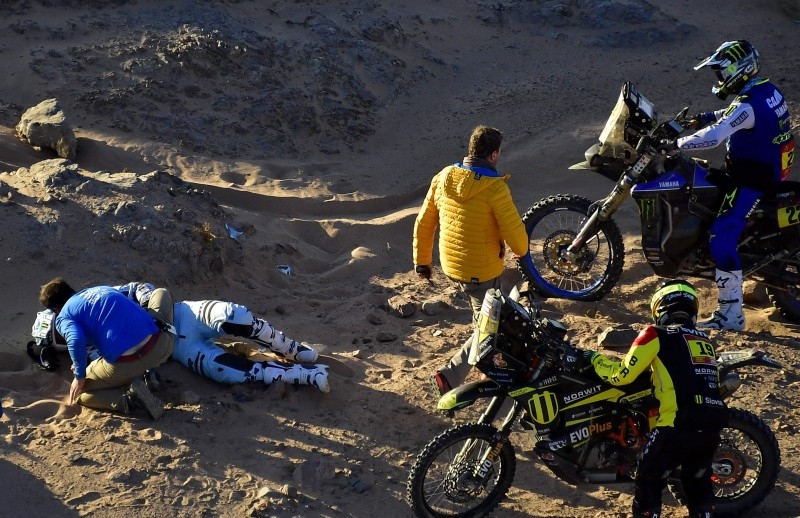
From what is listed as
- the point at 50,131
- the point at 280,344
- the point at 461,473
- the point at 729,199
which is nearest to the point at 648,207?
the point at 729,199

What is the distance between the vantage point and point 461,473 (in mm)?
5078

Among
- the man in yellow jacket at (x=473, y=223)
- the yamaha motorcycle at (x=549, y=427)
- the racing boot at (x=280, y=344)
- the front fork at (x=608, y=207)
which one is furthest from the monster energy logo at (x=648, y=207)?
the racing boot at (x=280, y=344)

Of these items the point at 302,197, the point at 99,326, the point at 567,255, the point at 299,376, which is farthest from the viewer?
the point at 302,197

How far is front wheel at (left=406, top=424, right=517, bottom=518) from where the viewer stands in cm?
496

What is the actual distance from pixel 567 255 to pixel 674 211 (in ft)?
3.01

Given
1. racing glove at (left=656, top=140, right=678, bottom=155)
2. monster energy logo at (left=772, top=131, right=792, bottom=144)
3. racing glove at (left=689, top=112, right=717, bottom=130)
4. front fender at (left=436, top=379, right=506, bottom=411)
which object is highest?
monster energy logo at (left=772, top=131, right=792, bottom=144)

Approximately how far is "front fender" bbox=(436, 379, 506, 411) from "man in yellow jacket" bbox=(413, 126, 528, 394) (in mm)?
706

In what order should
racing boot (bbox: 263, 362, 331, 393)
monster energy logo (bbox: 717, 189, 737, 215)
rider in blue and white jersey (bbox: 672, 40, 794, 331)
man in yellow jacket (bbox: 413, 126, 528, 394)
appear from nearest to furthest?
man in yellow jacket (bbox: 413, 126, 528, 394) < racing boot (bbox: 263, 362, 331, 393) < rider in blue and white jersey (bbox: 672, 40, 794, 331) < monster energy logo (bbox: 717, 189, 737, 215)

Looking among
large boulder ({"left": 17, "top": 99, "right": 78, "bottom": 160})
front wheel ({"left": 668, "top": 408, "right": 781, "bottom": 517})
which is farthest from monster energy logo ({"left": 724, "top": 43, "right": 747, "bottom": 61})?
large boulder ({"left": 17, "top": 99, "right": 78, "bottom": 160})

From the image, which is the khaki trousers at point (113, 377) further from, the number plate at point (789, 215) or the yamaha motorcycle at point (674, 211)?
the number plate at point (789, 215)

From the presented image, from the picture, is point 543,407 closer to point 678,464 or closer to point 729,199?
point 678,464

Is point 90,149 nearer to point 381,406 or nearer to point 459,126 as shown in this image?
point 459,126

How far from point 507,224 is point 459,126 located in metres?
6.13

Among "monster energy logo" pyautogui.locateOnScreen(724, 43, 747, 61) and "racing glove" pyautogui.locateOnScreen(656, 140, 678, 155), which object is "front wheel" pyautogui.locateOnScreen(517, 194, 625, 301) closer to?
"racing glove" pyautogui.locateOnScreen(656, 140, 678, 155)
